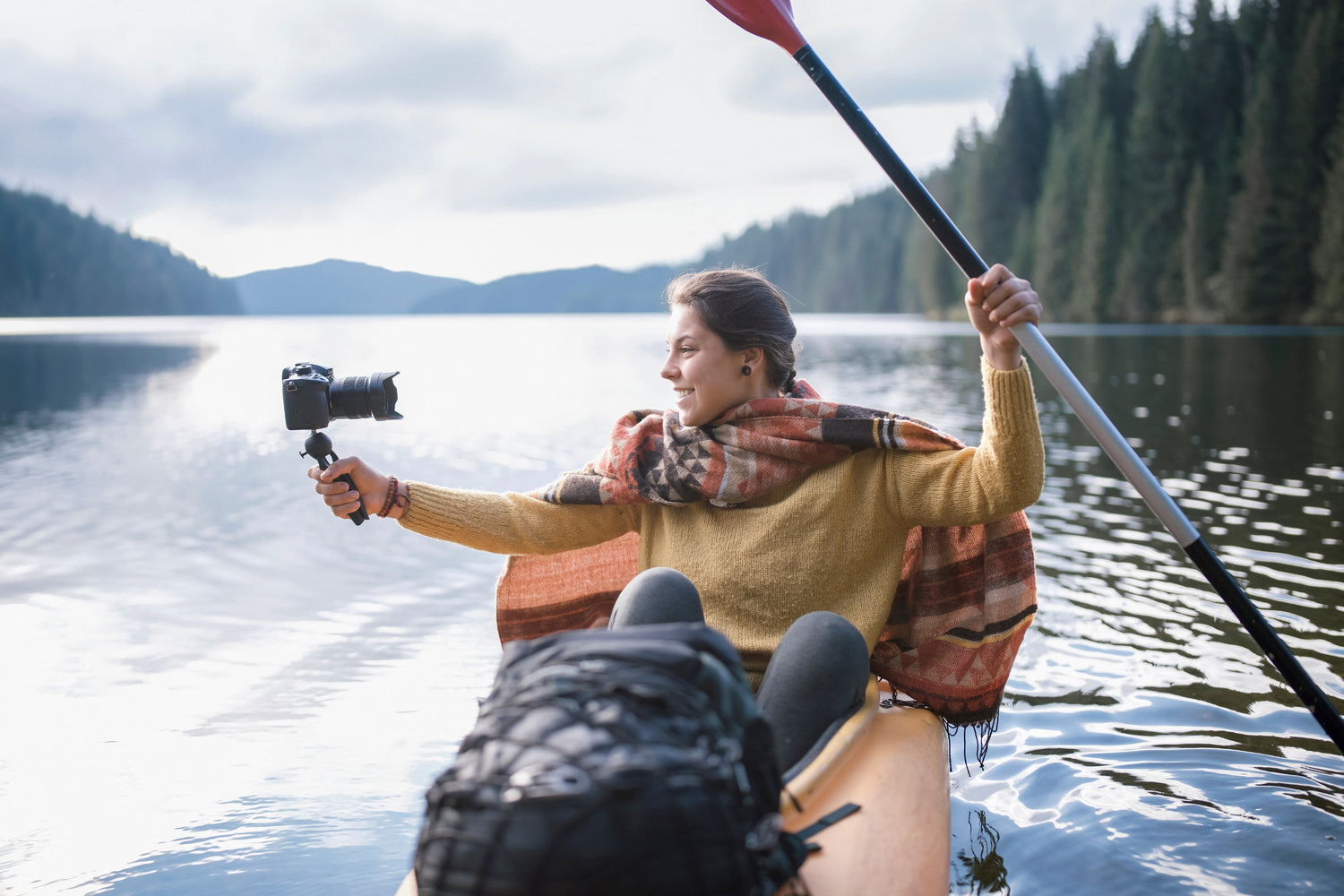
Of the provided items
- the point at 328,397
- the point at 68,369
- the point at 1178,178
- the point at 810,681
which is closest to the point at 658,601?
the point at 810,681

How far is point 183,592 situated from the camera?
4520 millimetres

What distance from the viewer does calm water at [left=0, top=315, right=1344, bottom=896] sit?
2.26 m

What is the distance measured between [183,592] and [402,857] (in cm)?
278

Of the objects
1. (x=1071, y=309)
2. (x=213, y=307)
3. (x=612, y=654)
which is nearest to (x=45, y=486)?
(x=612, y=654)

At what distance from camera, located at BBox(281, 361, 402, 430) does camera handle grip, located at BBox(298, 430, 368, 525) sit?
27mm

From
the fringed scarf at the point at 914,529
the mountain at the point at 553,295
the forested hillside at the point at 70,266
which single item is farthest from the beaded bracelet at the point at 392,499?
the mountain at the point at 553,295

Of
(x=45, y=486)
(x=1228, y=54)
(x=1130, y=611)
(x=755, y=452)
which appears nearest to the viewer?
(x=755, y=452)

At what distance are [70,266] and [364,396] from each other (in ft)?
264

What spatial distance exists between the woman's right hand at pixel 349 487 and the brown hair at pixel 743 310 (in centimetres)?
70

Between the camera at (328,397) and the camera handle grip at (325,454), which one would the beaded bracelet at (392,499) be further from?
the camera at (328,397)

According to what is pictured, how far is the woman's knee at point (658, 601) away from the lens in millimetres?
1675

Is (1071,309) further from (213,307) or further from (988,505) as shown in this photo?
(213,307)

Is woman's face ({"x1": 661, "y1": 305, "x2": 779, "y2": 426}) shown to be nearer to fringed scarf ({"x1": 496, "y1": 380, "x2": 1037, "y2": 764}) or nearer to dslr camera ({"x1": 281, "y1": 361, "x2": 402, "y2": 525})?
fringed scarf ({"x1": 496, "y1": 380, "x2": 1037, "y2": 764})

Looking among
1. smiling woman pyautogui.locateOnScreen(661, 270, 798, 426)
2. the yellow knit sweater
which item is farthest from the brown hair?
the yellow knit sweater
